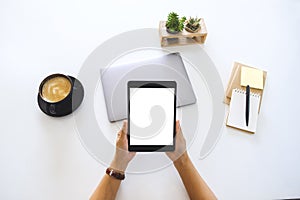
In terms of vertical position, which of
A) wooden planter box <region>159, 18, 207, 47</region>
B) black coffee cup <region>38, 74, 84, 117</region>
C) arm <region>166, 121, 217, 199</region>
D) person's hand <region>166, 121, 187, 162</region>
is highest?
wooden planter box <region>159, 18, 207, 47</region>

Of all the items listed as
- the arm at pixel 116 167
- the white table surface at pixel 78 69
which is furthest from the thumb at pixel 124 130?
the white table surface at pixel 78 69

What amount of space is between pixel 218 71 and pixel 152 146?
358mm

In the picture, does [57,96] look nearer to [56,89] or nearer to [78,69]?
[56,89]

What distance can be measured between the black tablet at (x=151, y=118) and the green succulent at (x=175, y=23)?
236 mm

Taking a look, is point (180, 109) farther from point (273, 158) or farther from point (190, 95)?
point (273, 158)

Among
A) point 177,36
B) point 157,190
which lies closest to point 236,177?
point 157,190

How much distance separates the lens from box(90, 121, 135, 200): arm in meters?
0.83

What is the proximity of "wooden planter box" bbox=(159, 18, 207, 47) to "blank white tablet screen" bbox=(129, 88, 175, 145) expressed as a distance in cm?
24

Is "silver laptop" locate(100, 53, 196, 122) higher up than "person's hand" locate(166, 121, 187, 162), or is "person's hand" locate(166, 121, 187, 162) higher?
"silver laptop" locate(100, 53, 196, 122)

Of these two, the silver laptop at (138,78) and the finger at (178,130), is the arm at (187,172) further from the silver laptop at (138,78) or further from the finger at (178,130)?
the silver laptop at (138,78)

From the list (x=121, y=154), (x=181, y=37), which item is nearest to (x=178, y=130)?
(x=121, y=154)

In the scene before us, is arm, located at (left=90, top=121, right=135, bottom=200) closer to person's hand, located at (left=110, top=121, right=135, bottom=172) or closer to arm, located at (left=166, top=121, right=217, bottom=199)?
→ person's hand, located at (left=110, top=121, right=135, bottom=172)

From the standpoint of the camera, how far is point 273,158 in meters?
0.92

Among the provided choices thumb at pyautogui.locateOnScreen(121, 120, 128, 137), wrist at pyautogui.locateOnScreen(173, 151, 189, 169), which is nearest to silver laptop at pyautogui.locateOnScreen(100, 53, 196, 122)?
thumb at pyautogui.locateOnScreen(121, 120, 128, 137)
